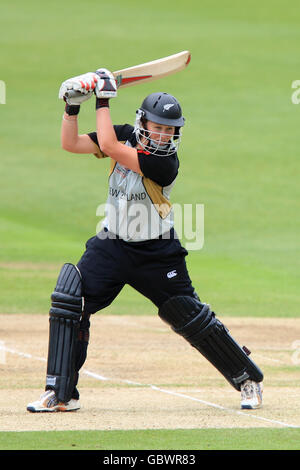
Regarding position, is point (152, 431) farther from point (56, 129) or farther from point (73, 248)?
point (56, 129)

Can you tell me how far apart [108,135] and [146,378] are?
2.60 metres

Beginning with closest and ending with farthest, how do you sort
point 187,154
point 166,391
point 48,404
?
point 48,404 → point 166,391 → point 187,154

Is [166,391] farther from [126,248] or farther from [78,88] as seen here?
[78,88]

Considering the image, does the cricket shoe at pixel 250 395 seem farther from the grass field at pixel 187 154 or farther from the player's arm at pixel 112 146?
the player's arm at pixel 112 146

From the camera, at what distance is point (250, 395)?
639 cm

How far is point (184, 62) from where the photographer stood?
23.4ft

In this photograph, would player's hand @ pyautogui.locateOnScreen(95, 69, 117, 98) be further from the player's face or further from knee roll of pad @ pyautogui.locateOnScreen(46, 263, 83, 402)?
knee roll of pad @ pyautogui.locateOnScreen(46, 263, 83, 402)

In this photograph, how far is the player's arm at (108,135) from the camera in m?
5.98

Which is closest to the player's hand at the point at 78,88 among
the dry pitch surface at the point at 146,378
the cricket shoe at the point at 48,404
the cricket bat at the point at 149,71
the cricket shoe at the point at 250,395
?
the cricket bat at the point at 149,71

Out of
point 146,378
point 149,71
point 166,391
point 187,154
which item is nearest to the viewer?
point 149,71

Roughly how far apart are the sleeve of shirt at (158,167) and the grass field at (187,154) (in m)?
1.63

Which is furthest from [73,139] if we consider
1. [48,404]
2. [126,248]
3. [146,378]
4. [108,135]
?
[146,378]

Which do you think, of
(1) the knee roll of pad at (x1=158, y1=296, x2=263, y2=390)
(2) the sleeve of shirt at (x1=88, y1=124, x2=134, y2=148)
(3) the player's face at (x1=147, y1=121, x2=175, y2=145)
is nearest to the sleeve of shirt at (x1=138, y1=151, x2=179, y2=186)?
(3) the player's face at (x1=147, y1=121, x2=175, y2=145)
